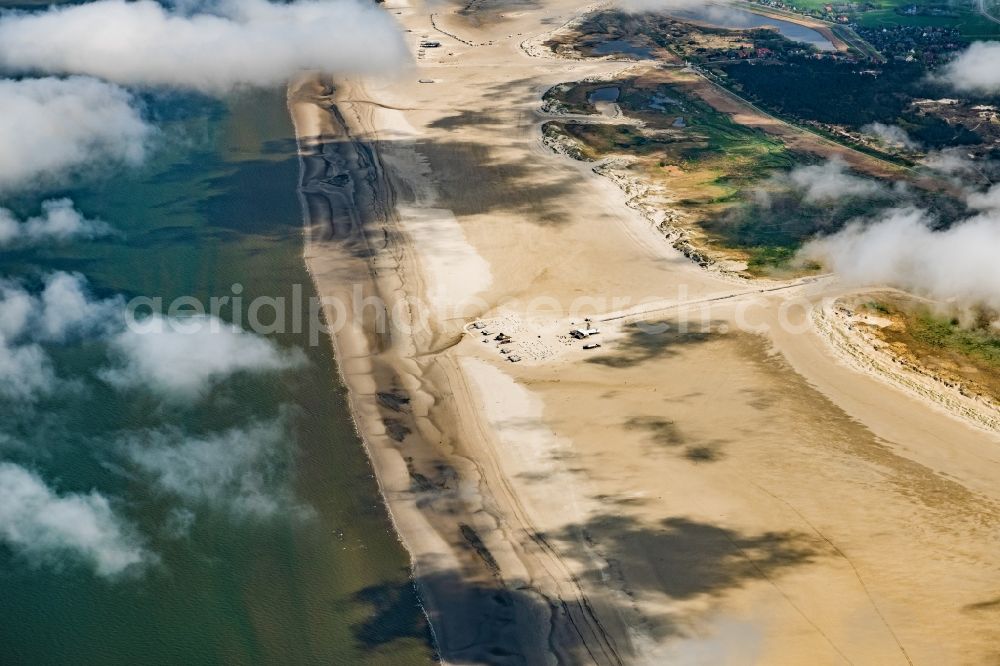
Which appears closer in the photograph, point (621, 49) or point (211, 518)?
point (211, 518)

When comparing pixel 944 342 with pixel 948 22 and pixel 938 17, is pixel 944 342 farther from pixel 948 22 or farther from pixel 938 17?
pixel 938 17

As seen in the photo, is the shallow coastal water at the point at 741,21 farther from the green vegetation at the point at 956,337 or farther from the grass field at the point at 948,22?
the green vegetation at the point at 956,337

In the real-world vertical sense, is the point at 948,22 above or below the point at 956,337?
above

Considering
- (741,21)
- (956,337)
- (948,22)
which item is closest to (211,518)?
(956,337)

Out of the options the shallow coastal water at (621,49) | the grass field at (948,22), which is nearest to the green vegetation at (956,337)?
the shallow coastal water at (621,49)

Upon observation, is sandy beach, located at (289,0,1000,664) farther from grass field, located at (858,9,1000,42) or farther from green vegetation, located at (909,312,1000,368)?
grass field, located at (858,9,1000,42)

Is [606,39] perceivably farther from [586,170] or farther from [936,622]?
[936,622]

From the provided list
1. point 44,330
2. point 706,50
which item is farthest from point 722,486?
point 706,50
